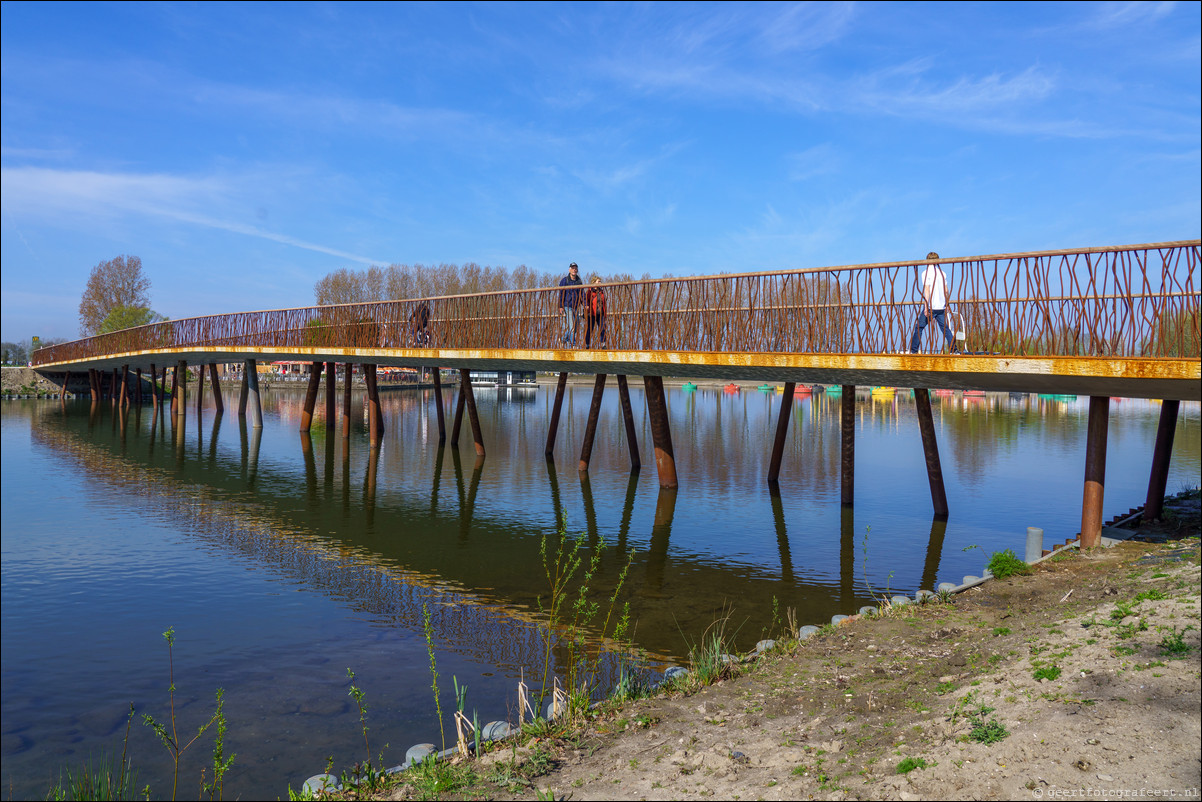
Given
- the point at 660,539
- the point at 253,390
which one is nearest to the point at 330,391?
the point at 253,390

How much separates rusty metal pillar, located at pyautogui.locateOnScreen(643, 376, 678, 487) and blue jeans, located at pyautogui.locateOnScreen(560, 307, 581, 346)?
2784mm

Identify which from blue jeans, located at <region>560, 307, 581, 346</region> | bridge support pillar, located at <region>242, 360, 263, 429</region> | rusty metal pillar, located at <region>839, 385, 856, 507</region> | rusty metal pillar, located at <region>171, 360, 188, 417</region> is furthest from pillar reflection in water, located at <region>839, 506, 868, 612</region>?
rusty metal pillar, located at <region>171, 360, 188, 417</region>

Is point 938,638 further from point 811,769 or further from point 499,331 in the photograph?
point 499,331

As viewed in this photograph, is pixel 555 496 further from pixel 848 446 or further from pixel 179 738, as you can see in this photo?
pixel 179 738

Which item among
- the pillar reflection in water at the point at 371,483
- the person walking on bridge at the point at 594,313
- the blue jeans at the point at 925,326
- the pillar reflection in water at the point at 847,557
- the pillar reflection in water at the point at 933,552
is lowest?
the pillar reflection in water at the point at 847,557

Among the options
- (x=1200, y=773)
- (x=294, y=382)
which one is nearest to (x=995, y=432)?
(x=1200, y=773)

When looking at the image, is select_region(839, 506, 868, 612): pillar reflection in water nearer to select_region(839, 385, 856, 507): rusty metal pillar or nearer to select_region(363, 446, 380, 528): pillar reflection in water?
select_region(839, 385, 856, 507): rusty metal pillar

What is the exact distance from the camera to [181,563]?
1393 centimetres

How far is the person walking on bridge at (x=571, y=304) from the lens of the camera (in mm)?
19734

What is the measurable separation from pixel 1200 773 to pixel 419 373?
102 meters

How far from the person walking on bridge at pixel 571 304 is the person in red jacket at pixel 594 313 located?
0.24 m

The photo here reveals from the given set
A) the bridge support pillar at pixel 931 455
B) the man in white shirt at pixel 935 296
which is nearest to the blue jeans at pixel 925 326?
the man in white shirt at pixel 935 296

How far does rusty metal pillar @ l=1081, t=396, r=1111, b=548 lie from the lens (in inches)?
498

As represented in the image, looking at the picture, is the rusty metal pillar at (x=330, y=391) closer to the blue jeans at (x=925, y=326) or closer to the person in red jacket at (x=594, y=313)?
the person in red jacket at (x=594, y=313)
